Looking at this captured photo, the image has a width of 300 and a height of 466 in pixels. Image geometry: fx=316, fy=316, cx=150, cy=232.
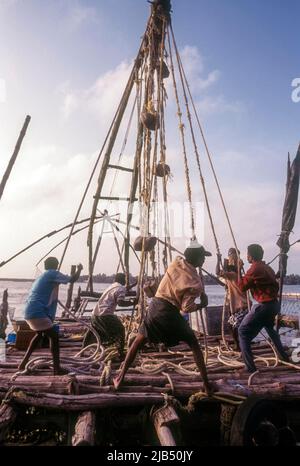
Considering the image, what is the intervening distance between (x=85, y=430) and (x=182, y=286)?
1.93 m

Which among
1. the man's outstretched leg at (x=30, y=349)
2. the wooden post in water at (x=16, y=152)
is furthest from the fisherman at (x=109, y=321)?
the wooden post in water at (x=16, y=152)

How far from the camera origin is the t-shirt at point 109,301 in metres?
6.68

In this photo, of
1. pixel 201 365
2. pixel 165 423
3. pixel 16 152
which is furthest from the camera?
pixel 16 152

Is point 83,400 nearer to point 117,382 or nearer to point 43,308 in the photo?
→ point 117,382

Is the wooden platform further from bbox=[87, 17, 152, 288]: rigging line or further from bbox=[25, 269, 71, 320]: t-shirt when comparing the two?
bbox=[87, 17, 152, 288]: rigging line

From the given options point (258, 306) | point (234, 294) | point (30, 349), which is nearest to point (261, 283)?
point (258, 306)

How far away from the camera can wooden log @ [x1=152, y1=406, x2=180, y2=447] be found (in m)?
3.20

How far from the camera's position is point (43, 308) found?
16.5 feet

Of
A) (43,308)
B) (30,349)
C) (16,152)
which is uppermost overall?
(16,152)

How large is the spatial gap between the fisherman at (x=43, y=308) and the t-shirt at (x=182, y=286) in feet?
5.80

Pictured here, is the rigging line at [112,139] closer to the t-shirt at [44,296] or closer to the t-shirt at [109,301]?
the t-shirt at [109,301]

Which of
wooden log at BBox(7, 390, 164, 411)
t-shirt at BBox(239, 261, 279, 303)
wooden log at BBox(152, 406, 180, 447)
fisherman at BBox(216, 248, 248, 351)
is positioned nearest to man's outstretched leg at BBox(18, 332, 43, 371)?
wooden log at BBox(7, 390, 164, 411)

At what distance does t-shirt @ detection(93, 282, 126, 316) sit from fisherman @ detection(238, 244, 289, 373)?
2768 millimetres
